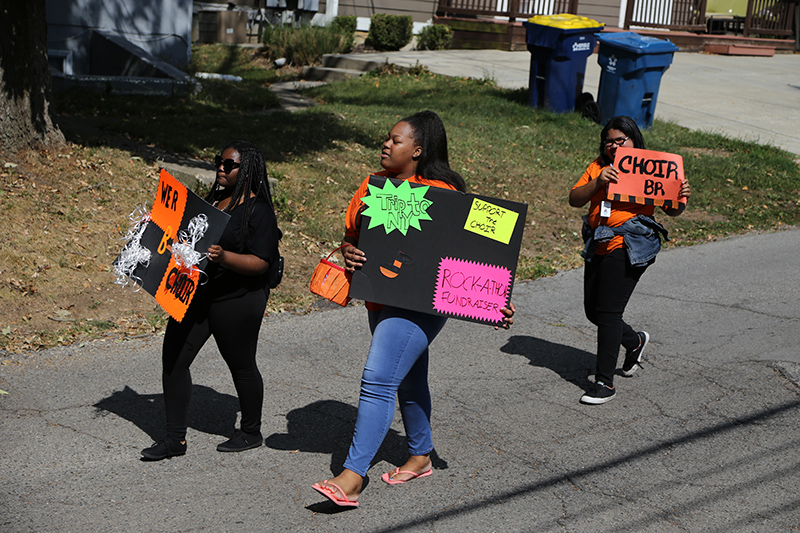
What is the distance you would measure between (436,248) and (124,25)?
14.5 metres

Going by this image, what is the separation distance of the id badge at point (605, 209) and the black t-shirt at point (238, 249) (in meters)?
2.09

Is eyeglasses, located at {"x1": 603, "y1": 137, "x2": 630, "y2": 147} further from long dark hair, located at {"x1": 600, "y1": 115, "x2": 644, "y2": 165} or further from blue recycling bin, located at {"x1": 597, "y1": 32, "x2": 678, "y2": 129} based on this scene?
blue recycling bin, located at {"x1": 597, "y1": 32, "x2": 678, "y2": 129}

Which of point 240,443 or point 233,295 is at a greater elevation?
point 233,295

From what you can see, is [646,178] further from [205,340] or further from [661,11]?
[661,11]

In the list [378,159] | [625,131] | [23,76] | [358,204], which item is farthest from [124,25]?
[358,204]

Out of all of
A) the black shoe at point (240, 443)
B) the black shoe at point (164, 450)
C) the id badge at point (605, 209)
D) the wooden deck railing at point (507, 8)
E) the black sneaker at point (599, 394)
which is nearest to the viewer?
the black shoe at point (164, 450)

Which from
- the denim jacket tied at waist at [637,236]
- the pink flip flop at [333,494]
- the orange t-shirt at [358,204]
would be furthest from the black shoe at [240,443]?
the denim jacket tied at waist at [637,236]

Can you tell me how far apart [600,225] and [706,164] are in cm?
773

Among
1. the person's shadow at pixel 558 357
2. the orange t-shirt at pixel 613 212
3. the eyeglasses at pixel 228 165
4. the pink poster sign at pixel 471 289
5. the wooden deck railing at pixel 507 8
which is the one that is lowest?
the person's shadow at pixel 558 357

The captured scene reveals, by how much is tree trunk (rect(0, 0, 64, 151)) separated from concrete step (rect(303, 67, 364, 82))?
9.69m

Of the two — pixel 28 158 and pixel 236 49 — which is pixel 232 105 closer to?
pixel 28 158

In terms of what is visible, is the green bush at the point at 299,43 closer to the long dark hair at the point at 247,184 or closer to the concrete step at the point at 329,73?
the concrete step at the point at 329,73

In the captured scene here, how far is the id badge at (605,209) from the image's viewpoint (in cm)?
492

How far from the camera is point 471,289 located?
3.73 metres
